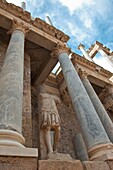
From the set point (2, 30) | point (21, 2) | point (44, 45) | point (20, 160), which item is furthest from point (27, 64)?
point (20, 160)

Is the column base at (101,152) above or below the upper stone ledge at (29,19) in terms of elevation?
below

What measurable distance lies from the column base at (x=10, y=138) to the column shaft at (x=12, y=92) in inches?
3.3

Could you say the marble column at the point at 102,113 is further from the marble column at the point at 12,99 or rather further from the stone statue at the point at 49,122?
the marble column at the point at 12,99

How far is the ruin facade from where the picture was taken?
3.11m

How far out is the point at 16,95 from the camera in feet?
13.3

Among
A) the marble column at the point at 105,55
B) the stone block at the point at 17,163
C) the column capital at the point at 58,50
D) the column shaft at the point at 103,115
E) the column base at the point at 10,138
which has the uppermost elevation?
the marble column at the point at 105,55

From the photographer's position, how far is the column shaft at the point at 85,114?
4.61m

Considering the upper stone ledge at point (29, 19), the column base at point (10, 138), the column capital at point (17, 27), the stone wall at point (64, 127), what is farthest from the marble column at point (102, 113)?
the column base at point (10, 138)

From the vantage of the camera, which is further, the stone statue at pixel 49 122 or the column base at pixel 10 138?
the stone statue at pixel 49 122

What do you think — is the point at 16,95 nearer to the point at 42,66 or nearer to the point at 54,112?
the point at 54,112

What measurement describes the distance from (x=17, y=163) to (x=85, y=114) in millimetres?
3212

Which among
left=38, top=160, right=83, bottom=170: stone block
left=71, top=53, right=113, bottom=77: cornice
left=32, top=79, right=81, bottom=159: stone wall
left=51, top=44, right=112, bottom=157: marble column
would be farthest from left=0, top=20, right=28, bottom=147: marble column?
left=71, top=53, right=113, bottom=77: cornice

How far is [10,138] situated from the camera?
3104mm

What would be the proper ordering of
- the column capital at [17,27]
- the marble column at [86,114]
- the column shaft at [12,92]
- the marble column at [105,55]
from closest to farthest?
the column shaft at [12,92], the marble column at [86,114], the column capital at [17,27], the marble column at [105,55]
